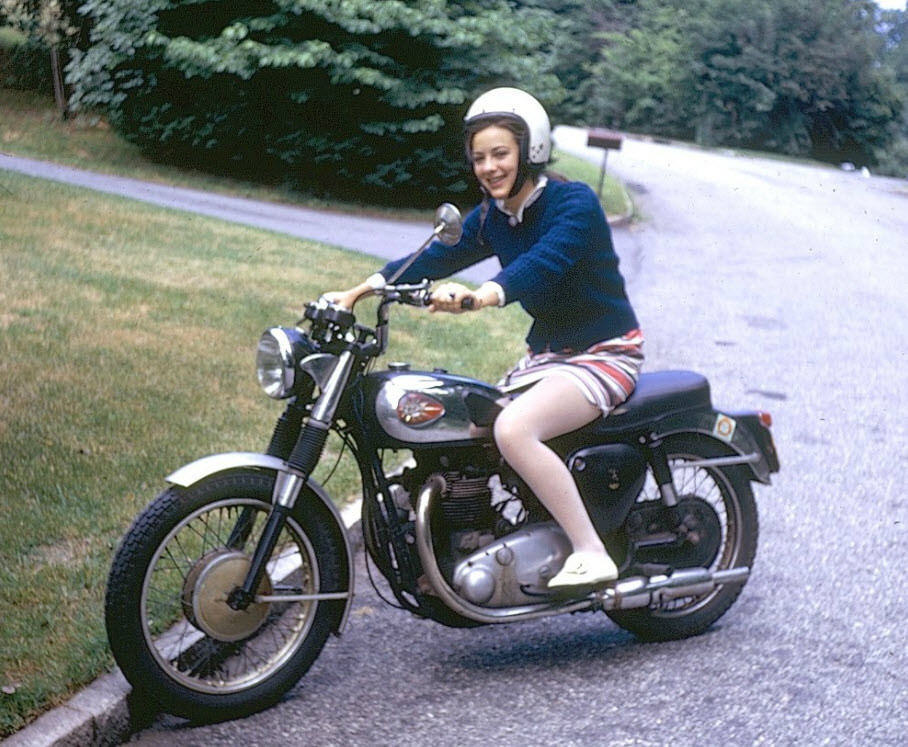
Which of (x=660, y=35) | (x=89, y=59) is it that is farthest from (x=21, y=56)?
(x=660, y=35)

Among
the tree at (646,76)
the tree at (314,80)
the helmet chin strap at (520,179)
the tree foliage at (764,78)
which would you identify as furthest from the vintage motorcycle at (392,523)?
the tree at (646,76)

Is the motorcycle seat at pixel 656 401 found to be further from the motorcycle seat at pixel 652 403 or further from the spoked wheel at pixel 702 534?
the spoked wheel at pixel 702 534

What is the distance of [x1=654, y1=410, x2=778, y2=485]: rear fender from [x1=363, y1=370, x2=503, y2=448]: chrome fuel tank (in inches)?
29.9

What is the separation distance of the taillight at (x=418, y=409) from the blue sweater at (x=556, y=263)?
44cm

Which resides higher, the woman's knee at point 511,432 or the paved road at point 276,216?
the woman's knee at point 511,432

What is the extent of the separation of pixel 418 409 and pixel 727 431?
1266 millimetres

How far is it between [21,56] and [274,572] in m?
10.7

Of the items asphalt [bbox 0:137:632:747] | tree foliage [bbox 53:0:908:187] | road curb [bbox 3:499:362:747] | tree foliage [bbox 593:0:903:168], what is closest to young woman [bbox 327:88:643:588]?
road curb [bbox 3:499:362:747]

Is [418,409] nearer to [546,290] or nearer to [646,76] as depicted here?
[546,290]

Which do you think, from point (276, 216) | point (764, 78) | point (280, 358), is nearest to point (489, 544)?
point (280, 358)

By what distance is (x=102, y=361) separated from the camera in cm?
772

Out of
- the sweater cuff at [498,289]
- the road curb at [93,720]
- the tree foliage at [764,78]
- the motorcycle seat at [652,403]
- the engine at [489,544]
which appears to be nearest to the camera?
the road curb at [93,720]

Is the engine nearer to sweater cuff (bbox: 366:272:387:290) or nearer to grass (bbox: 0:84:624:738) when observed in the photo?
sweater cuff (bbox: 366:272:387:290)

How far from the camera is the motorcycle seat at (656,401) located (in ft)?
14.2
